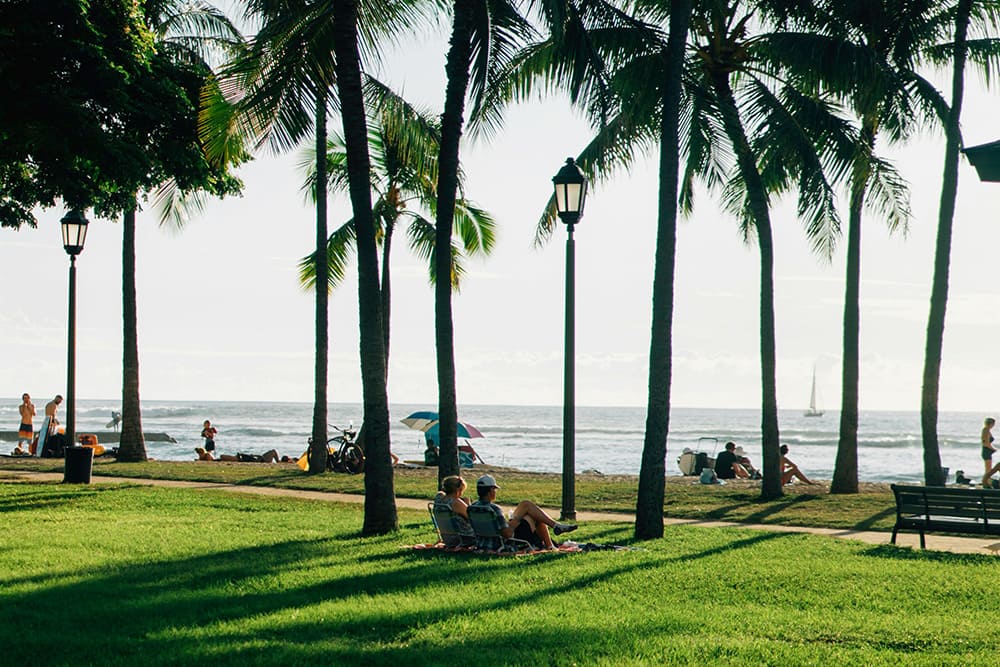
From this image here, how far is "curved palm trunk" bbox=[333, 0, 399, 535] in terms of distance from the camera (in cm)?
1353

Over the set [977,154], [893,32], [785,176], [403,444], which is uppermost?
[893,32]

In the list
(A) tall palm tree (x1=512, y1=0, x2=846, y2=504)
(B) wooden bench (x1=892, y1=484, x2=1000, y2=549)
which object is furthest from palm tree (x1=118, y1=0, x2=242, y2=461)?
(B) wooden bench (x1=892, y1=484, x2=1000, y2=549)

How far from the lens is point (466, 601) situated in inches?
342

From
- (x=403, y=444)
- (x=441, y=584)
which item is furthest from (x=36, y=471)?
(x=403, y=444)

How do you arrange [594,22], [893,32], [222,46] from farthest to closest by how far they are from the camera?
[222,46] → [893,32] → [594,22]

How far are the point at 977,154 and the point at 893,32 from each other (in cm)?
1624

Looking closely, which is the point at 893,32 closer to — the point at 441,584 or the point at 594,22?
the point at 594,22

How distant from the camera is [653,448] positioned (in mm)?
Result: 13516

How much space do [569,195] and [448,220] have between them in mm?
1639

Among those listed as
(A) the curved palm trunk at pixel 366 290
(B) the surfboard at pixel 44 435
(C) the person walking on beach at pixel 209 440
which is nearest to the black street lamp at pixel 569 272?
(A) the curved palm trunk at pixel 366 290

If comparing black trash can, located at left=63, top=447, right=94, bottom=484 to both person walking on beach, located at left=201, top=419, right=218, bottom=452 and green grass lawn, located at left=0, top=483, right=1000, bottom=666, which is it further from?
person walking on beach, located at left=201, top=419, right=218, bottom=452

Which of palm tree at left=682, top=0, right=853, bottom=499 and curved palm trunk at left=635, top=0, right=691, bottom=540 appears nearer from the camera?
curved palm trunk at left=635, top=0, right=691, bottom=540

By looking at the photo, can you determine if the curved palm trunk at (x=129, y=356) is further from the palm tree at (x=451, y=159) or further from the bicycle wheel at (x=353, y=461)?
the palm tree at (x=451, y=159)

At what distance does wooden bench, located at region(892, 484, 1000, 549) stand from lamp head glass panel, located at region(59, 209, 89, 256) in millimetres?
14584
